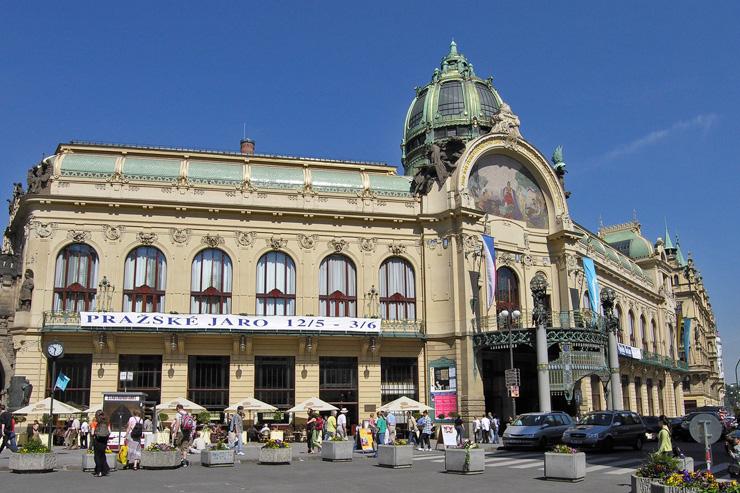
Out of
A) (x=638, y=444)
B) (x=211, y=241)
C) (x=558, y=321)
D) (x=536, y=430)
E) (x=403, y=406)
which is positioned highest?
(x=211, y=241)

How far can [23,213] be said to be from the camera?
1681 inches

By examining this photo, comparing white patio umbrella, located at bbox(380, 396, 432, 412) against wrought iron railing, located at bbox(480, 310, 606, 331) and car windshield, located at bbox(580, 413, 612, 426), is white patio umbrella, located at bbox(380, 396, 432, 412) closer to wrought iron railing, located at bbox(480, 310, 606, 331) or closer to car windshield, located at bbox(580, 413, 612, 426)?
wrought iron railing, located at bbox(480, 310, 606, 331)

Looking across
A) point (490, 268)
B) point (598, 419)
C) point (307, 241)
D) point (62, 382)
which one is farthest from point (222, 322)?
point (598, 419)

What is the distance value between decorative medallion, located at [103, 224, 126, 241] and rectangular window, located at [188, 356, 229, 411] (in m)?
8.13

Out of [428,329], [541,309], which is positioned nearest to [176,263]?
[428,329]

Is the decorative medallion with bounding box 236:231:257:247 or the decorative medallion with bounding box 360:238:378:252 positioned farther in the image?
the decorative medallion with bounding box 360:238:378:252

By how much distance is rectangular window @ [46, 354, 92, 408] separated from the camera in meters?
39.6

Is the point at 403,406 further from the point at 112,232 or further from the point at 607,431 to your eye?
the point at 112,232

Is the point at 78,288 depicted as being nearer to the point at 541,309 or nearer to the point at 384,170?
the point at 384,170

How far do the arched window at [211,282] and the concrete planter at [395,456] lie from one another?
20.5m

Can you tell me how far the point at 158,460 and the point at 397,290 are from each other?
24168 millimetres

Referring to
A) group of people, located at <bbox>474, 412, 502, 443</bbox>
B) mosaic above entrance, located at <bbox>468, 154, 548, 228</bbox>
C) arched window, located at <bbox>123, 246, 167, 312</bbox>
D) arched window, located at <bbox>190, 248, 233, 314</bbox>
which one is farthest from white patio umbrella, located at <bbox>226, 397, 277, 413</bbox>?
mosaic above entrance, located at <bbox>468, 154, 548, 228</bbox>

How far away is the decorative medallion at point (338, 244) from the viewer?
45281mm

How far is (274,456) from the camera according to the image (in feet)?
83.6
